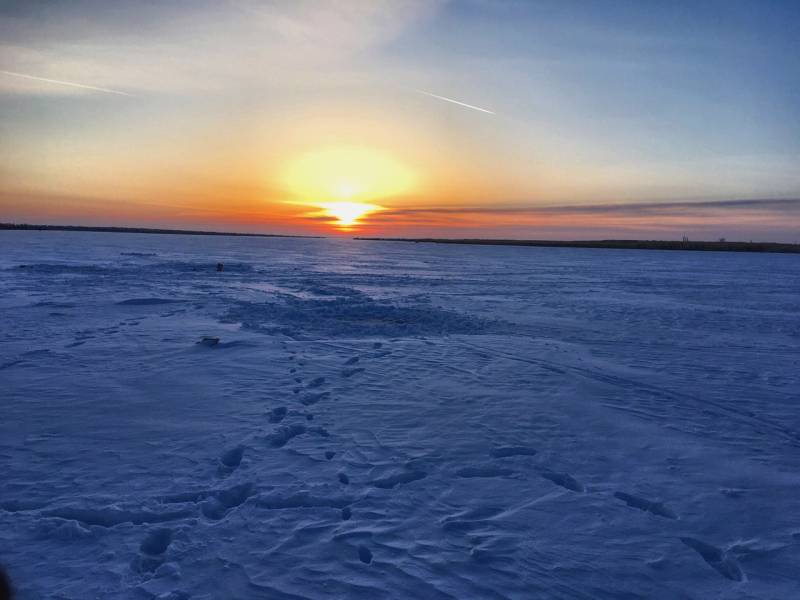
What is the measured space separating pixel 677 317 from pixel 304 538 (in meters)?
12.8

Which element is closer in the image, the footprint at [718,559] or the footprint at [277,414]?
the footprint at [718,559]

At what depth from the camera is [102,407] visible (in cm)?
579

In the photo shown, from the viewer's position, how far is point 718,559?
3346mm

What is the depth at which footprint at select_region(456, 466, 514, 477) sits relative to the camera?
4.42 metres

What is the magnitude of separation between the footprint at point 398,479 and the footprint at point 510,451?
822 millimetres

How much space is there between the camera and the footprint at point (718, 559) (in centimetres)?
319

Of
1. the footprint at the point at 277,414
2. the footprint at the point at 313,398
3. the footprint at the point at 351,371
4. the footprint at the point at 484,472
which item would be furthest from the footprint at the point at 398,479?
the footprint at the point at 351,371

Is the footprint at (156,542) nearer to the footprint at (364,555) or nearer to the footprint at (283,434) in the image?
the footprint at (364,555)

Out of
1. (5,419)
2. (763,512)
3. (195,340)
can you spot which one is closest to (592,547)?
(763,512)

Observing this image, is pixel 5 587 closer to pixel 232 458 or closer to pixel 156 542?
pixel 156 542

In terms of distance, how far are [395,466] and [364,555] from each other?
1260 mm

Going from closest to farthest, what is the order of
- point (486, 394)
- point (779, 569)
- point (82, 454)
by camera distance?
point (779, 569) → point (82, 454) → point (486, 394)

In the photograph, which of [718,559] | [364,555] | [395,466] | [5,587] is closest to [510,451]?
[395,466]

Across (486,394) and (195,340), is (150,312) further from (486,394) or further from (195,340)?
(486,394)
